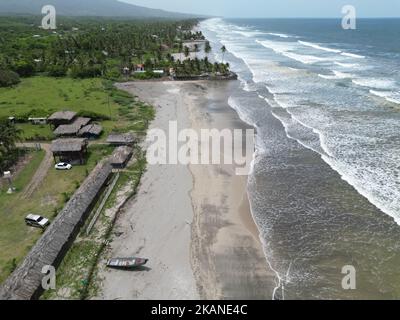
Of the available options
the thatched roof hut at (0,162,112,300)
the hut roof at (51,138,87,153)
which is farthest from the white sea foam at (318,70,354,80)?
the thatched roof hut at (0,162,112,300)

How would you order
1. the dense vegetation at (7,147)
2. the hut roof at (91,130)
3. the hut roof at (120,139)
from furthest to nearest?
the hut roof at (91,130) → the hut roof at (120,139) → the dense vegetation at (7,147)

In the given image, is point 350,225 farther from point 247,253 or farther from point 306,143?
point 306,143

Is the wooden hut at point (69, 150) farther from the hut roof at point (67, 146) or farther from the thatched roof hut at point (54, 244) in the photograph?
the thatched roof hut at point (54, 244)

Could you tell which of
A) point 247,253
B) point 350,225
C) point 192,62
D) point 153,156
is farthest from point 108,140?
point 192,62

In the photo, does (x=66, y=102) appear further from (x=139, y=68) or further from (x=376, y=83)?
(x=376, y=83)

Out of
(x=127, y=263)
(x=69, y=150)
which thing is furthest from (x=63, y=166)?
(x=127, y=263)

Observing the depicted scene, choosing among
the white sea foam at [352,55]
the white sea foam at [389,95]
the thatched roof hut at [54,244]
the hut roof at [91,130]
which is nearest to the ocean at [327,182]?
the white sea foam at [389,95]
